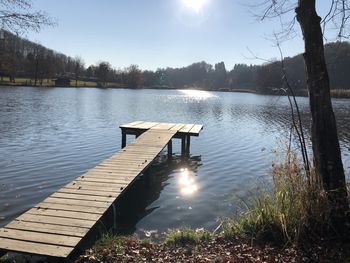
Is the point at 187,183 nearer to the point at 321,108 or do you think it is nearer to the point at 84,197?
the point at 84,197

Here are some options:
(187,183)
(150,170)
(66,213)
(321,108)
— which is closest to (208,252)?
(66,213)

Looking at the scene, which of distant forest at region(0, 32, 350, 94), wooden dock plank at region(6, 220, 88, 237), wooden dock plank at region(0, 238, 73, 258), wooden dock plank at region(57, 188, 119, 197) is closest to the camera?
wooden dock plank at region(0, 238, 73, 258)

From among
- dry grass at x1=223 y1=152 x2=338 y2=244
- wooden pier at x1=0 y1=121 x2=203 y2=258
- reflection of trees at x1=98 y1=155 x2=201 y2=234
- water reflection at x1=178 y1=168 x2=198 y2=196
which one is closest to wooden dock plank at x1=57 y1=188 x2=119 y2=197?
wooden pier at x1=0 y1=121 x2=203 y2=258

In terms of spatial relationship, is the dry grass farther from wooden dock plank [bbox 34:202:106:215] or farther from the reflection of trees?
the reflection of trees

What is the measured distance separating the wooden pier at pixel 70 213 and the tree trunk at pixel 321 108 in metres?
3.88

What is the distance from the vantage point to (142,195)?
1006 cm

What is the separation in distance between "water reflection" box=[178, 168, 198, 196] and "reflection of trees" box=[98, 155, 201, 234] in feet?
1.42

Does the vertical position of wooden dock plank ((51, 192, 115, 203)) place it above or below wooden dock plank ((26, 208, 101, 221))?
above

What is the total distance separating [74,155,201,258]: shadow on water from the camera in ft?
24.3

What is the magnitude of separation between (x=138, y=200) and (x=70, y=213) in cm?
347

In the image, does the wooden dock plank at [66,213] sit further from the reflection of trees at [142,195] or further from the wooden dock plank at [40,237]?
the reflection of trees at [142,195]

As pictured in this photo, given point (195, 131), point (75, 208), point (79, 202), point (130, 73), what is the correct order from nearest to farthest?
point (75, 208)
point (79, 202)
point (195, 131)
point (130, 73)

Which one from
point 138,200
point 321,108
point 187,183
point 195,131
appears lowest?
point 138,200

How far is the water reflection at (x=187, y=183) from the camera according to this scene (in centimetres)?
1041
